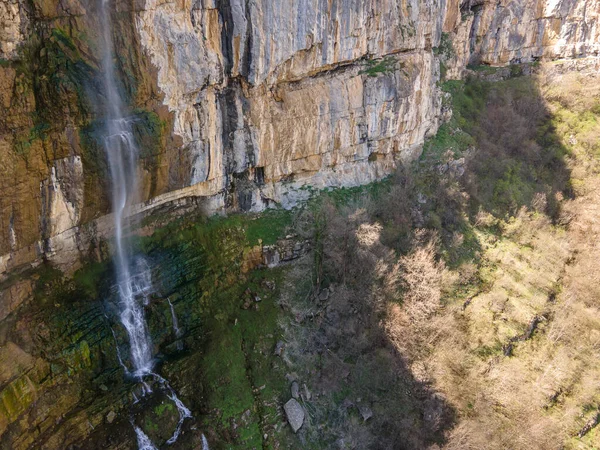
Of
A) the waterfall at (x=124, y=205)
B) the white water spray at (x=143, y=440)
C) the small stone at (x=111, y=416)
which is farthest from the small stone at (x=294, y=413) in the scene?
the small stone at (x=111, y=416)

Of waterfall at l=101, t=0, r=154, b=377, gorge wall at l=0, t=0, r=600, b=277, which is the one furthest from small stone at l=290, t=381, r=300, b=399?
gorge wall at l=0, t=0, r=600, b=277

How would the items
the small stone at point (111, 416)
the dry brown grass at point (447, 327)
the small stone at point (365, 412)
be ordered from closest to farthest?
1. the small stone at point (111, 416)
2. the small stone at point (365, 412)
3. the dry brown grass at point (447, 327)

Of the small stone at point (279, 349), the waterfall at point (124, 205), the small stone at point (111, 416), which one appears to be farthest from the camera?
the small stone at point (279, 349)

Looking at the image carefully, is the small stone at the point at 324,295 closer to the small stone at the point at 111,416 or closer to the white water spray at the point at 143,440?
the white water spray at the point at 143,440

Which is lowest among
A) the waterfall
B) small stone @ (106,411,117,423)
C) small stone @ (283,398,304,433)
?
small stone @ (283,398,304,433)

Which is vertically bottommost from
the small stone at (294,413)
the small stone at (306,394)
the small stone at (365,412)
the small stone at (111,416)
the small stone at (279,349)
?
the small stone at (365,412)

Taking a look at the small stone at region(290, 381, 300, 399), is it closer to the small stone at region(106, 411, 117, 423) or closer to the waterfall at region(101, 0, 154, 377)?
the waterfall at region(101, 0, 154, 377)
